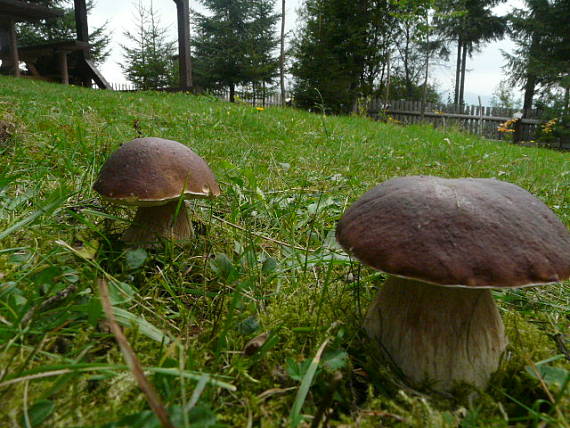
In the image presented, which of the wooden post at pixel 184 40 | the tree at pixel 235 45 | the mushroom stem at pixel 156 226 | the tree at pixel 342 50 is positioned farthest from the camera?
the tree at pixel 235 45

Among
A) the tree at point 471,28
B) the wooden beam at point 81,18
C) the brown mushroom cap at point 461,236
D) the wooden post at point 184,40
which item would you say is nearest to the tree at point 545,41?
the tree at point 471,28

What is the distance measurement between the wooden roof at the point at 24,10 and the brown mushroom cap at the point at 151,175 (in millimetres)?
12125

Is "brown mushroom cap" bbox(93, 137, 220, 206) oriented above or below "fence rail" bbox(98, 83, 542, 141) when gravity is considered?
below

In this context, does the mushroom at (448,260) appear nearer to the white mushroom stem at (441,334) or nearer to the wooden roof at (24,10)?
the white mushroom stem at (441,334)

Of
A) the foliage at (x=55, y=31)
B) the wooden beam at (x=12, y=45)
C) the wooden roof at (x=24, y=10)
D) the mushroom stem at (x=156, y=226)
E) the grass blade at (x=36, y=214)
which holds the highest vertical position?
the foliage at (x=55, y=31)

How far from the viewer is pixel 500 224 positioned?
36.3 inches

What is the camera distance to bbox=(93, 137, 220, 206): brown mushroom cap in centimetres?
141

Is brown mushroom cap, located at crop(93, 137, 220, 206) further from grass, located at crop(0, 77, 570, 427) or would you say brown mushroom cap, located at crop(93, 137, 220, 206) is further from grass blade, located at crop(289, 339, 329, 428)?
grass blade, located at crop(289, 339, 329, 428)

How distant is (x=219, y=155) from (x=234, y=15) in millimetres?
30072

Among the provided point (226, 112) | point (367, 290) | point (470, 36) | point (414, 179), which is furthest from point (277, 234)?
point (470, 36)

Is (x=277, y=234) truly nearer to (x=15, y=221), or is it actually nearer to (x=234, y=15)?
(x=15, y=221)

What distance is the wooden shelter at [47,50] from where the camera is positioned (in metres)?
10.9

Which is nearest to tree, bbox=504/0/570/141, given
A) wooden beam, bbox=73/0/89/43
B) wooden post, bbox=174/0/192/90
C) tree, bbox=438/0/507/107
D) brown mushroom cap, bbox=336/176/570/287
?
tree, bbox=438/0/507/107

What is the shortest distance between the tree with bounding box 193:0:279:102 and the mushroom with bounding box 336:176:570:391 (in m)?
27.1
